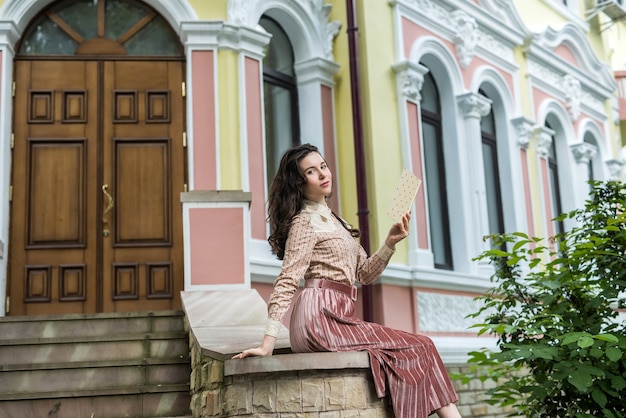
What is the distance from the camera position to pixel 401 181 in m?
4.75

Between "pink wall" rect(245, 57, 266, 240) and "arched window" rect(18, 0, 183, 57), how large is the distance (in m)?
0.83

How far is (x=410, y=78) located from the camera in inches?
437

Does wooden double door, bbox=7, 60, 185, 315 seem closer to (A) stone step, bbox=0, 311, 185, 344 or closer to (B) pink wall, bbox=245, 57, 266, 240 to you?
(B) pink wall, bbox=245, 57, 266, 240

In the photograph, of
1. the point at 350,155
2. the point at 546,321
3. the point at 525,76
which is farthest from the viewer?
the point at 525,76

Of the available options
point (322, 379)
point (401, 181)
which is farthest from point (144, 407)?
point (401, 181)

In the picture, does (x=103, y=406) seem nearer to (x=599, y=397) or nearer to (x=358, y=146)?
(x=599, y=397)

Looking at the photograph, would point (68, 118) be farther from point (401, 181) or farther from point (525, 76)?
point (525, 76)

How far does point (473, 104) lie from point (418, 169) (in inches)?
69.1

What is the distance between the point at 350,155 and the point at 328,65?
1124 mm

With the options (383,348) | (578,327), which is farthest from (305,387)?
(578,327)

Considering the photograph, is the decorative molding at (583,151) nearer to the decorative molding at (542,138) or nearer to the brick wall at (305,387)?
the decorative molding at (542,138)

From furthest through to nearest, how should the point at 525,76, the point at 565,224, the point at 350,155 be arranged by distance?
1. the point at 565,224
2. the point at 525,76
3. the point at 350,155

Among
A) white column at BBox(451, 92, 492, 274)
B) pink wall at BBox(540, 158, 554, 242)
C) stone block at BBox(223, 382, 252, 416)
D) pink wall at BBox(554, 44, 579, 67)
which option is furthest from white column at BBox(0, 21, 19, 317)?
pink wall at BBox(554, 44, 579, 67)

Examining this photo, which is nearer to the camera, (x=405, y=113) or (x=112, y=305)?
(x=112, y=305)
